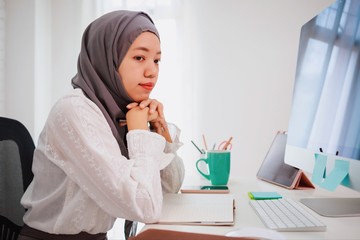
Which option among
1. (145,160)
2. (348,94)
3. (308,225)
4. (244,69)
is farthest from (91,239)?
(244,69)

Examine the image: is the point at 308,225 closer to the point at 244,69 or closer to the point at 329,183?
the point at 329,183

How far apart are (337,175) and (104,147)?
1.86ft

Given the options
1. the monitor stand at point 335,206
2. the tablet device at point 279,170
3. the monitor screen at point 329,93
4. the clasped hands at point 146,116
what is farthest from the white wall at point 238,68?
the monitor stand at point 335,206

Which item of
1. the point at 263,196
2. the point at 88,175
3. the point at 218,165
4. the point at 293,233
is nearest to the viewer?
the point at 293,233

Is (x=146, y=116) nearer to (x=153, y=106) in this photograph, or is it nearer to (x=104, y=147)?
(x=153, y=106)

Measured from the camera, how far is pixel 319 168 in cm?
91

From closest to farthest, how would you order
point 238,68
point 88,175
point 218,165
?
1. point 88,175
2. point 218,165
3. point 238,68

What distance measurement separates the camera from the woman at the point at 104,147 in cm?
78

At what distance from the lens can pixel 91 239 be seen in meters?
0.88

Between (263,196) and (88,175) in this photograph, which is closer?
(88,175)

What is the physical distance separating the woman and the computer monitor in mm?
425

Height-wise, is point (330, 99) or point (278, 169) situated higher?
point (330, 99)

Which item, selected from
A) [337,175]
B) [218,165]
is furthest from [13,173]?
[337,175]

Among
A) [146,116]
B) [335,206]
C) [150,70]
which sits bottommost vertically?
[335,206]
